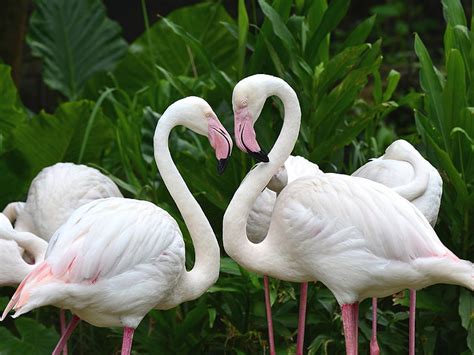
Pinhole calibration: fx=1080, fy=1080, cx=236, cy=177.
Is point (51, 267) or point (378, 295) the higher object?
point (51, 267)

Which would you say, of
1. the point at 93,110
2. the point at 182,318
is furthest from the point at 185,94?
the point at 182,318

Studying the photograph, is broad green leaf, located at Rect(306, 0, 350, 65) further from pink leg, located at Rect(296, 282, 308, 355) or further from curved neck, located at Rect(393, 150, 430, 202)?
pink leg, located at Rect(296, 282, 308, 355)

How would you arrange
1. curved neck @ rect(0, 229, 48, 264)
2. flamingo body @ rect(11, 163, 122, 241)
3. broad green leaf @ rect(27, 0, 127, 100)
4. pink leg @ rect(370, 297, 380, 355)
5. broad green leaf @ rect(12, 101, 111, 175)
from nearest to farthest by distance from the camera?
pink leg @ rect(370, 297, 380, 355), curved neck @ rect(0, 229, 48, 264), flamingo body @ rect(11, 163, 122, 241), broad green leaf @ rect(12, 101, 111, 175), broad green leaf @ rect(27, 0, 127, 100)

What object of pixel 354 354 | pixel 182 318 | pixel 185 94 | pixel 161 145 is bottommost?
pixel 182 318

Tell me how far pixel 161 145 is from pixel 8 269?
3.27ft

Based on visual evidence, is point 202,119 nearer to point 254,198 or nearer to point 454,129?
point 254,198

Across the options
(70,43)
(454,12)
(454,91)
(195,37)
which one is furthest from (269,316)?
(70,43)

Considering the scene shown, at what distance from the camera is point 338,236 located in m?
4.56

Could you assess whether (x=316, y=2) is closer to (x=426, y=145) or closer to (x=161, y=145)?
(x=426, y=145)

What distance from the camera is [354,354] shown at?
4.73m

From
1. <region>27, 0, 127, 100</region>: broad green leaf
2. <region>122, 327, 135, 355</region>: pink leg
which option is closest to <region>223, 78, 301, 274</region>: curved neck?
<region>122, 327, 135, 355</region>: pink leg

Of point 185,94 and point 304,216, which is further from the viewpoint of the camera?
point 185,94

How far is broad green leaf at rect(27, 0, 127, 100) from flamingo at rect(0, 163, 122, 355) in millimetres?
2132

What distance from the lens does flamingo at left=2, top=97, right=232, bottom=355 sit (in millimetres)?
4395
